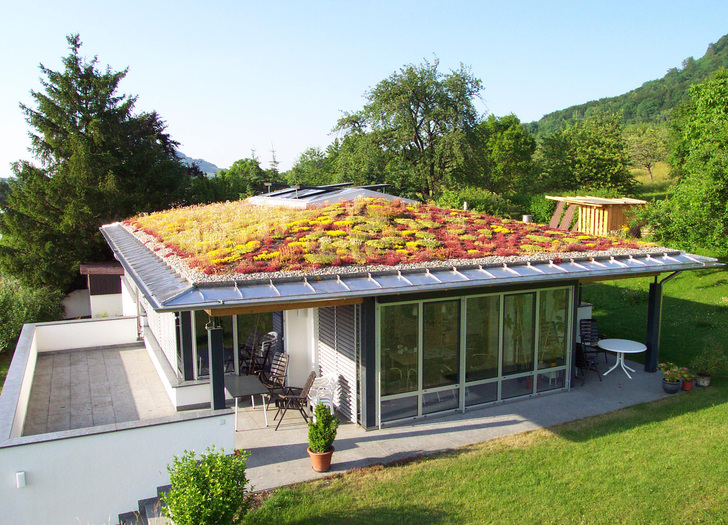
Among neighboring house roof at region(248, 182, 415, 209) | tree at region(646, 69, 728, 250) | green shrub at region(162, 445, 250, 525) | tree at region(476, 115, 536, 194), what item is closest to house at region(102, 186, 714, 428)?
green shrub at region(162, 445, 250, 525)

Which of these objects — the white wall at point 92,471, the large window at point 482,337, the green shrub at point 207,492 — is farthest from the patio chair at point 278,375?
the green shrub at point 207,492

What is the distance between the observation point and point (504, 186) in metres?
48.1

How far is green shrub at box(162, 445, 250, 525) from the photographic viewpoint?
4914 millimetres

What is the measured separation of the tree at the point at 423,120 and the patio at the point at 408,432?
26.3 meters

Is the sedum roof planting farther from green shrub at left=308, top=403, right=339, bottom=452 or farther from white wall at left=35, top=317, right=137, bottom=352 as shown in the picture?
white wall at left=35, top=317, right=137, bottom=352

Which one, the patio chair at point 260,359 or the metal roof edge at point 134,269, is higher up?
the metal roof edge at point 134,269

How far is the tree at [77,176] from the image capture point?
2283cm

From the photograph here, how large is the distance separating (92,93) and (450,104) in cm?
2173

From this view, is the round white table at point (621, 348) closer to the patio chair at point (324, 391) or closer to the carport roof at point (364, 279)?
the carport roof at point (364, 279)

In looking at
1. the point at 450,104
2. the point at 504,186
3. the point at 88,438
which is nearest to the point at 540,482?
the point at 88,438

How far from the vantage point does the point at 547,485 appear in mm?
6738

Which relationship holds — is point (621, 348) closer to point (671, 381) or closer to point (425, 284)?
point (671, 381)

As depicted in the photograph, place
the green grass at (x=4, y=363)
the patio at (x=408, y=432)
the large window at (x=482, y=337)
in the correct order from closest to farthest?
the patio at (x=408, y=432) → the large window at (x=482, y=337) → the green grass at (x=4, y=363)

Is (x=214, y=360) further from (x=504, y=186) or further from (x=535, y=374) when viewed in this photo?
(x=504, y=186)
